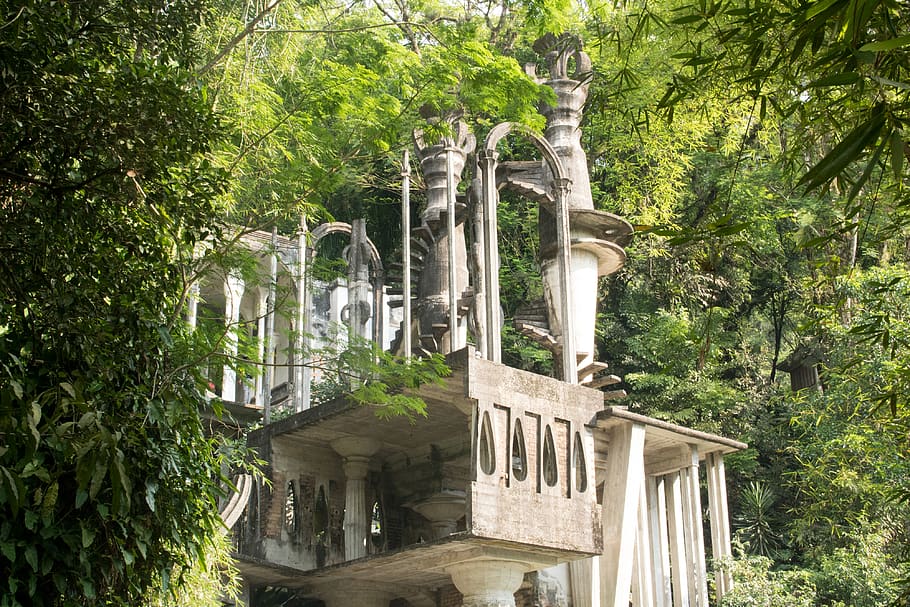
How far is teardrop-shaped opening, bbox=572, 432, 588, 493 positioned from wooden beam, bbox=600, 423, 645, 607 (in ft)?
2.93

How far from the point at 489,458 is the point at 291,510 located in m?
3.89

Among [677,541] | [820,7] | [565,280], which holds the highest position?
[565,280]

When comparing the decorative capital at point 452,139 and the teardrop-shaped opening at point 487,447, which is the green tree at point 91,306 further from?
the decorative capital at point 452,139

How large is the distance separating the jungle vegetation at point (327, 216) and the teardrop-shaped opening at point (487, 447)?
2239mm

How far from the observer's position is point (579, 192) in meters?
13.5

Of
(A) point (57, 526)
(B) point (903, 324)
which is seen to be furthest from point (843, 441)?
(A) point (57, 526)

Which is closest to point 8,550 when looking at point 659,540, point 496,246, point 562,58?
point 496,246

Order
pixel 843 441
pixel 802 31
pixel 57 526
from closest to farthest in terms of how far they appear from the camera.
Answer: pixel 802 31 → pixel 57 526 → pixel 843 441

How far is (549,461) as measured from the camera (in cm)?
1106

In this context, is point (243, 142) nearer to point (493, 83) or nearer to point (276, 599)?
point (493, 83)

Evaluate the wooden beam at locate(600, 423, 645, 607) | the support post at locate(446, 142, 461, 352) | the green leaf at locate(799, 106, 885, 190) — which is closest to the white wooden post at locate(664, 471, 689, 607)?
the wooden beam at locate(600, 423, 645, 607)

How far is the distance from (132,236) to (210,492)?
1.52m

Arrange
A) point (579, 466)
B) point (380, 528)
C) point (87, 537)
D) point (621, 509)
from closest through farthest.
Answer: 1. point (87, 537)
2. point (579, 466)
3. point (621, 509)
4. point (380, 528)

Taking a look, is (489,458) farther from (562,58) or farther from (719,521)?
(562,58)
